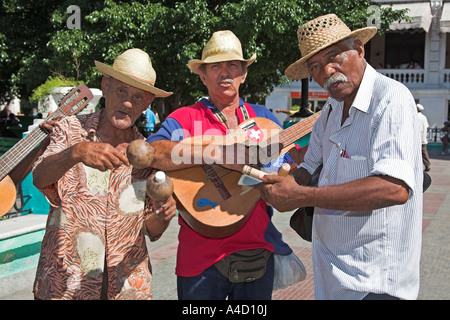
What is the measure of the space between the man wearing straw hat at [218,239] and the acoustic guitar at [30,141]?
501 millimetres

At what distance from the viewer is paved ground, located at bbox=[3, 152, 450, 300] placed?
477 cm

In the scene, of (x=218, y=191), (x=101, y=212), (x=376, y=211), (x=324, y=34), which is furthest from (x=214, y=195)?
(x=324, y=34)

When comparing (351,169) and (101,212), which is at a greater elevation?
(351,169)

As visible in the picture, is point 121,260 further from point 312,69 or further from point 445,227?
point 445,227

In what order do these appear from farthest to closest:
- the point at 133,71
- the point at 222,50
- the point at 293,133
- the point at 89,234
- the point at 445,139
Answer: the point at 445,139, the point at 293,133, the point at 222,50, the point at 133,71, the point at 89,234

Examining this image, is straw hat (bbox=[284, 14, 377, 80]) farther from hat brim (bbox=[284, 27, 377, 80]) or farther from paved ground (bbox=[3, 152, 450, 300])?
paved ground (bbox=[3, 152, 450, 300])

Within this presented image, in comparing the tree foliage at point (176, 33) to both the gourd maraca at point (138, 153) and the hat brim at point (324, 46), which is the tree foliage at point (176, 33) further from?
the gourd maraca at point (138, 153)

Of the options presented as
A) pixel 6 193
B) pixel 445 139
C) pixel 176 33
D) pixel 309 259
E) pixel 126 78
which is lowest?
pixel 445 139

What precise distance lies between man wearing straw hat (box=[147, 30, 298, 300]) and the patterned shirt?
287mm

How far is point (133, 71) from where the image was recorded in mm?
2467

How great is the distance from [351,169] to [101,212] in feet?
3.93

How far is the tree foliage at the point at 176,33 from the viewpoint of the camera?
1064cm

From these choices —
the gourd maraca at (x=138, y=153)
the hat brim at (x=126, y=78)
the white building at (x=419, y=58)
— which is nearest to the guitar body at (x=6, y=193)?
the hat brim at (x=126, y=78)

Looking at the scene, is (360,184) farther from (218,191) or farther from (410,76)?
(410,76)
